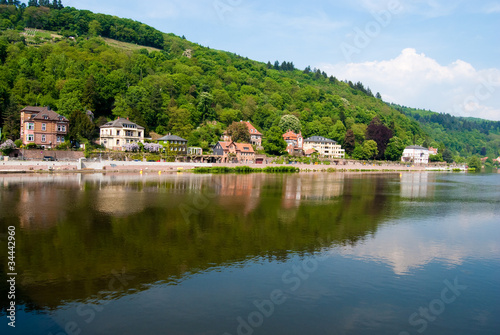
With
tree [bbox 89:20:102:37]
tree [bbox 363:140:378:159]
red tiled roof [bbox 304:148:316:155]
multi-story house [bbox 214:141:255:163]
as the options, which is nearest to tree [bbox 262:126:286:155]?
multi-story house [bbox 214:141:255:163]

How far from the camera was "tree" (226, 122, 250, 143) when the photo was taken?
90.0m

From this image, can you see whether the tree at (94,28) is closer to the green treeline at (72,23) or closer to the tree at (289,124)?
the green treeline at (72,23)

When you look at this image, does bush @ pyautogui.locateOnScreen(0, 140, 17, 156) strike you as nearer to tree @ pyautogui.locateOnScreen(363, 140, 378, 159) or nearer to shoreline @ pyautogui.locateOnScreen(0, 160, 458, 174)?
shoreline @ pyautogui.locateOnScreen(0, 160, 458, 174)

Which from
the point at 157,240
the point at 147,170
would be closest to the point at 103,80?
the point at 147,170

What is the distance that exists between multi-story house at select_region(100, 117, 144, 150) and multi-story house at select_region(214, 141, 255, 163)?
53.8 ft

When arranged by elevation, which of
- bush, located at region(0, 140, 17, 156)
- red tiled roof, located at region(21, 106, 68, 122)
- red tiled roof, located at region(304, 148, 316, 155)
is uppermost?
red tiled roof, located at region(21, 106, 68, 122)

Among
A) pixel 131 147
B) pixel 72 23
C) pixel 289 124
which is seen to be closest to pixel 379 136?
pixel 289 124

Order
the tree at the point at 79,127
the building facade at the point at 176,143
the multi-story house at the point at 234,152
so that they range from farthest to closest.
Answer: the multi-story house at the point at 234,152, the building facade at the point at 176,143, the tree at the point at 79,127

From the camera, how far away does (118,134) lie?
236ft

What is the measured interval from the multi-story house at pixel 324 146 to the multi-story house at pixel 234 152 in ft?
94.4

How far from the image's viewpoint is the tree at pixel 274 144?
295ft

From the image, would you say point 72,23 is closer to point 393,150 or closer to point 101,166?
point 101,166

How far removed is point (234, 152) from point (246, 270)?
226 ft

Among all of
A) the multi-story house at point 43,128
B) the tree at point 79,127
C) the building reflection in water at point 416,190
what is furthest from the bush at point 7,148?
the building reflection in water at point 416,190
